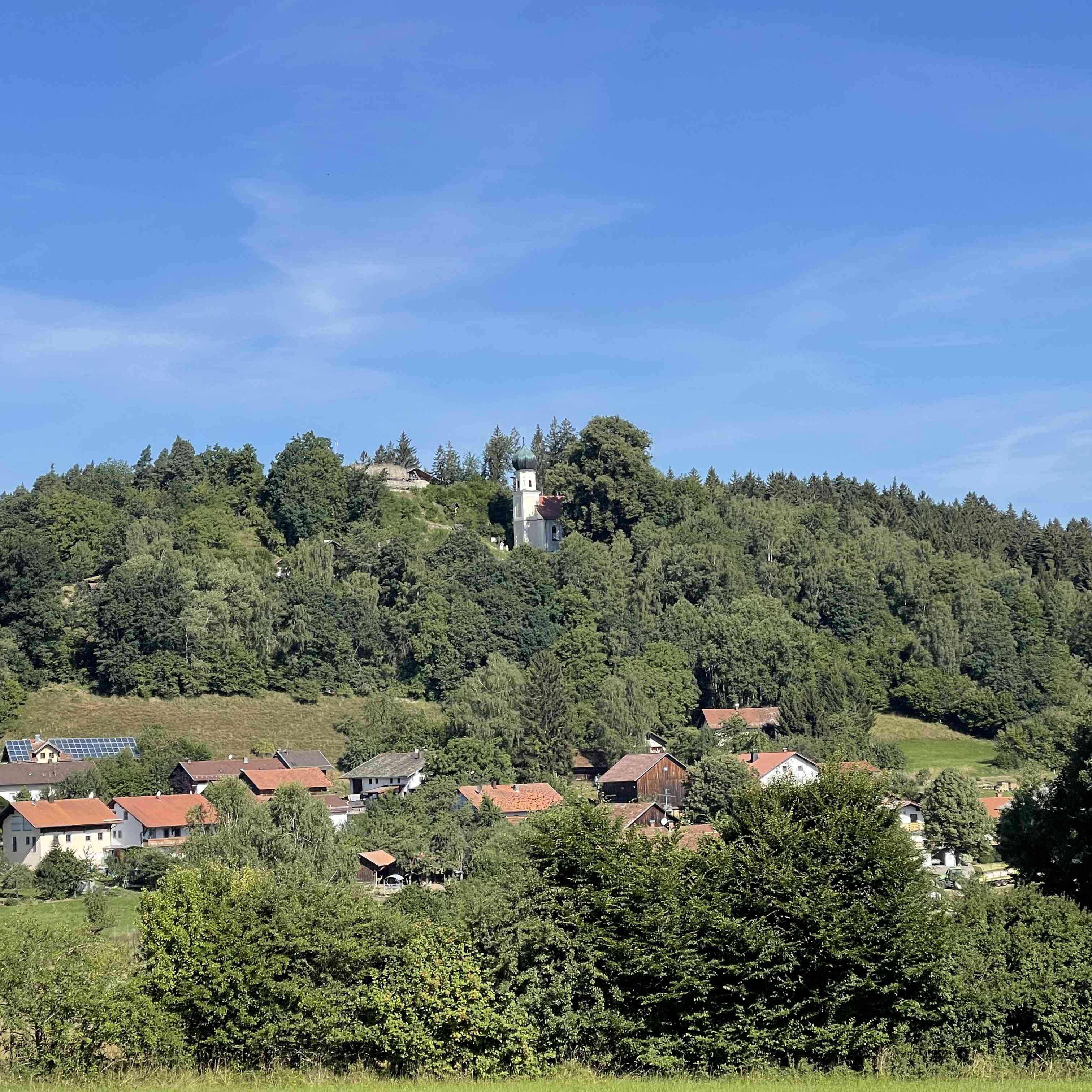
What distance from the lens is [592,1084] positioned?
16.9 meters

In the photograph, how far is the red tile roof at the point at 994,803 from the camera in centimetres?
5222

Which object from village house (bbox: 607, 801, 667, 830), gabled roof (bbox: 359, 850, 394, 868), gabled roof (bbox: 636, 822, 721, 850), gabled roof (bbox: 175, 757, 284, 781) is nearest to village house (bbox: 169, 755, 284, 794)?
gabled roof (bbox: 175, 757, 284, 781)

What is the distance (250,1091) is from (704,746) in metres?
54.0

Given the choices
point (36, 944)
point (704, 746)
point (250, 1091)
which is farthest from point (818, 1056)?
point (704, 746)

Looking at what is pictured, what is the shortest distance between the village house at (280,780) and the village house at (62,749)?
6319 millimetres

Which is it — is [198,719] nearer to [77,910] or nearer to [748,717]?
[77,910]

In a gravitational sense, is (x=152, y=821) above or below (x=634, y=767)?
below

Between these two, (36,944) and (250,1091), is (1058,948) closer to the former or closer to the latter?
(250,1091)

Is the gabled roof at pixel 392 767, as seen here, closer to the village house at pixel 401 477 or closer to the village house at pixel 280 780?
the village house at pixel 280 780

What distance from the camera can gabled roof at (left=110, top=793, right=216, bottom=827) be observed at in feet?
181

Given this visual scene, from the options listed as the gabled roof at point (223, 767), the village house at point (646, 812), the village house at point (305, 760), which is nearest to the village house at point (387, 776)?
the village house at point (305, 760)

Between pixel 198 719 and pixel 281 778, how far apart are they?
11.9 m

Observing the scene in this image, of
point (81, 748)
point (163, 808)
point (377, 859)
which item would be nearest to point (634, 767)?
point (377, 859)

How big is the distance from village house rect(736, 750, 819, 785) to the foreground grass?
1722 inches
